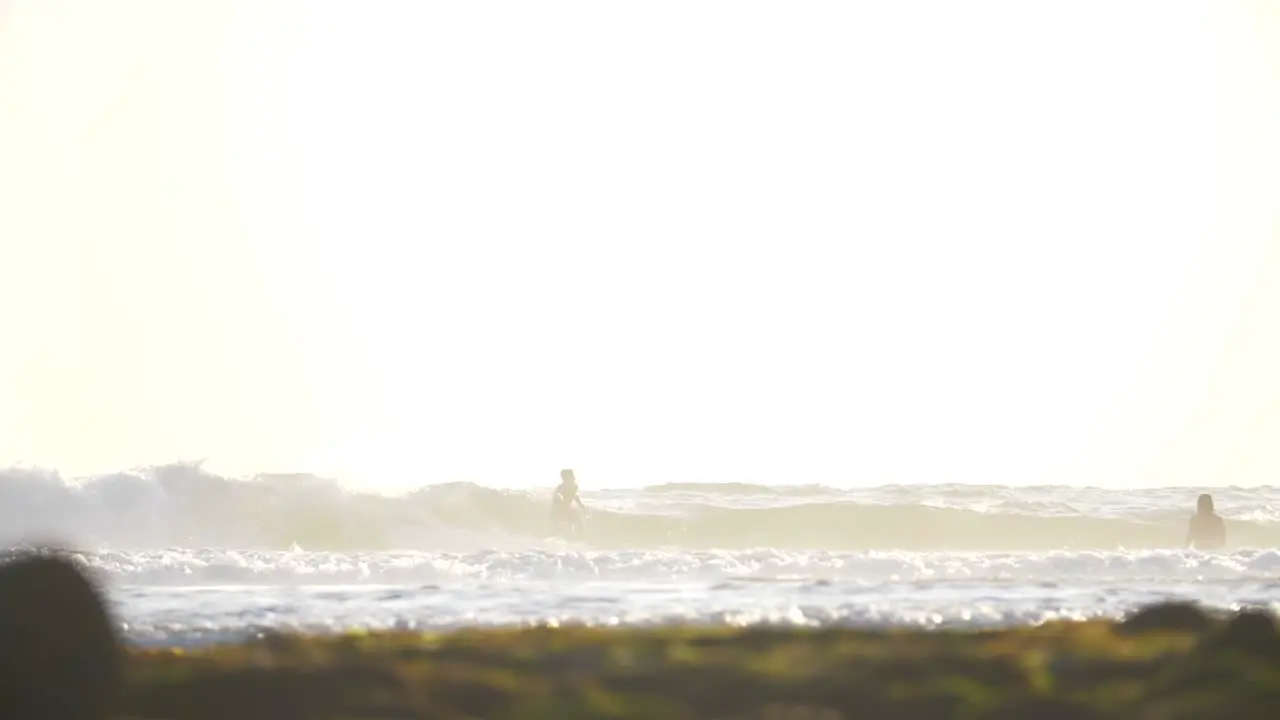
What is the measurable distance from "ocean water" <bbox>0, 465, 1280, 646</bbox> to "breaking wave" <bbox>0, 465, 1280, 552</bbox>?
2.6 inches

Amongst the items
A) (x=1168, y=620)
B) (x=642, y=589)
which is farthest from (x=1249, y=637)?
(x=642, y=589)

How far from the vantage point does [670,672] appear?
9711 mm

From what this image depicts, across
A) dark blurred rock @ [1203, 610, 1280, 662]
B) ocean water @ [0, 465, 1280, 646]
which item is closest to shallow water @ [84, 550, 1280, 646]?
ocean water @ [0, 465, 1280, 646]

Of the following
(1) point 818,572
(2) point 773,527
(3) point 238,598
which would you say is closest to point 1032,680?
(3) point 238,598

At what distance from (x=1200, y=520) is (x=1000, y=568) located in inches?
270

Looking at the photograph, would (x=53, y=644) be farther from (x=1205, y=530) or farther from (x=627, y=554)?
(x=1205, y=530)

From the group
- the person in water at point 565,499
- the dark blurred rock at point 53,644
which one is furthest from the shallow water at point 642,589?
the person in water at point 565,499

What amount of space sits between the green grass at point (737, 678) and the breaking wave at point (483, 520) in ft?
93.1

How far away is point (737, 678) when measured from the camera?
9.51 metres

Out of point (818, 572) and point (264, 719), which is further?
point (818, 572)

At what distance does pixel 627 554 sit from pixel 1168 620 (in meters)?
16.0

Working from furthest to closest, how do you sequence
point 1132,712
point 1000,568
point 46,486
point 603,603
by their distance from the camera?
point 46,486 < point 1000,568 < point 603,603 < point 1132,712

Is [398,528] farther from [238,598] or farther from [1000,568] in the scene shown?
[238,598]

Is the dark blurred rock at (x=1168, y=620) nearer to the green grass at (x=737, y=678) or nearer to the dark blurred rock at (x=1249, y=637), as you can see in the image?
the green grass at (x=737, y=678)
